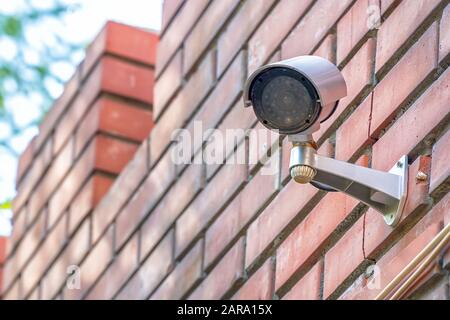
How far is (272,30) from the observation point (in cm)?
302

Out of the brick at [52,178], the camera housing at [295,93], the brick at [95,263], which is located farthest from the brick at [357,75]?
the brick at [52,178]

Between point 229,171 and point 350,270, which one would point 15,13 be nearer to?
point 229,171

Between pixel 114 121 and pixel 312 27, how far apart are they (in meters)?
1.28

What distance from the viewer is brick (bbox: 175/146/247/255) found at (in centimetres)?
303

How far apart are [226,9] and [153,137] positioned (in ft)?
1.50

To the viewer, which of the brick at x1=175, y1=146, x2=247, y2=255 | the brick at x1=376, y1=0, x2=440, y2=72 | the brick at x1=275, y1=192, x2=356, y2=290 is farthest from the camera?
the brick at x1=175, y1=146, x2=247, y2=255

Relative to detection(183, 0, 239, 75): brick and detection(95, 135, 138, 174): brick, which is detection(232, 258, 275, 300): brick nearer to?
detection(183, 0, 239, 75): brick

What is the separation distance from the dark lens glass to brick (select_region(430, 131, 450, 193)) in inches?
9.3

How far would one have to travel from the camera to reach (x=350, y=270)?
2449 millimetres

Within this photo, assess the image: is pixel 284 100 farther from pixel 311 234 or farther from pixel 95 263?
pixel 95 263

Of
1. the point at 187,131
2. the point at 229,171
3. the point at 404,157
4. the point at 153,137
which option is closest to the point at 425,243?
the point at 404,157

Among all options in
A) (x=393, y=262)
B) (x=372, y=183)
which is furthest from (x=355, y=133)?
(x=393, y=262)

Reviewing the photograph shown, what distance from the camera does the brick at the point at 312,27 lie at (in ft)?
9.07

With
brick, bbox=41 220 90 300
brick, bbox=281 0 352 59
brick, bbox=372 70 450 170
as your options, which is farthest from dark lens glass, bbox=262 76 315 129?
brick, bbox=41 220 90 300
